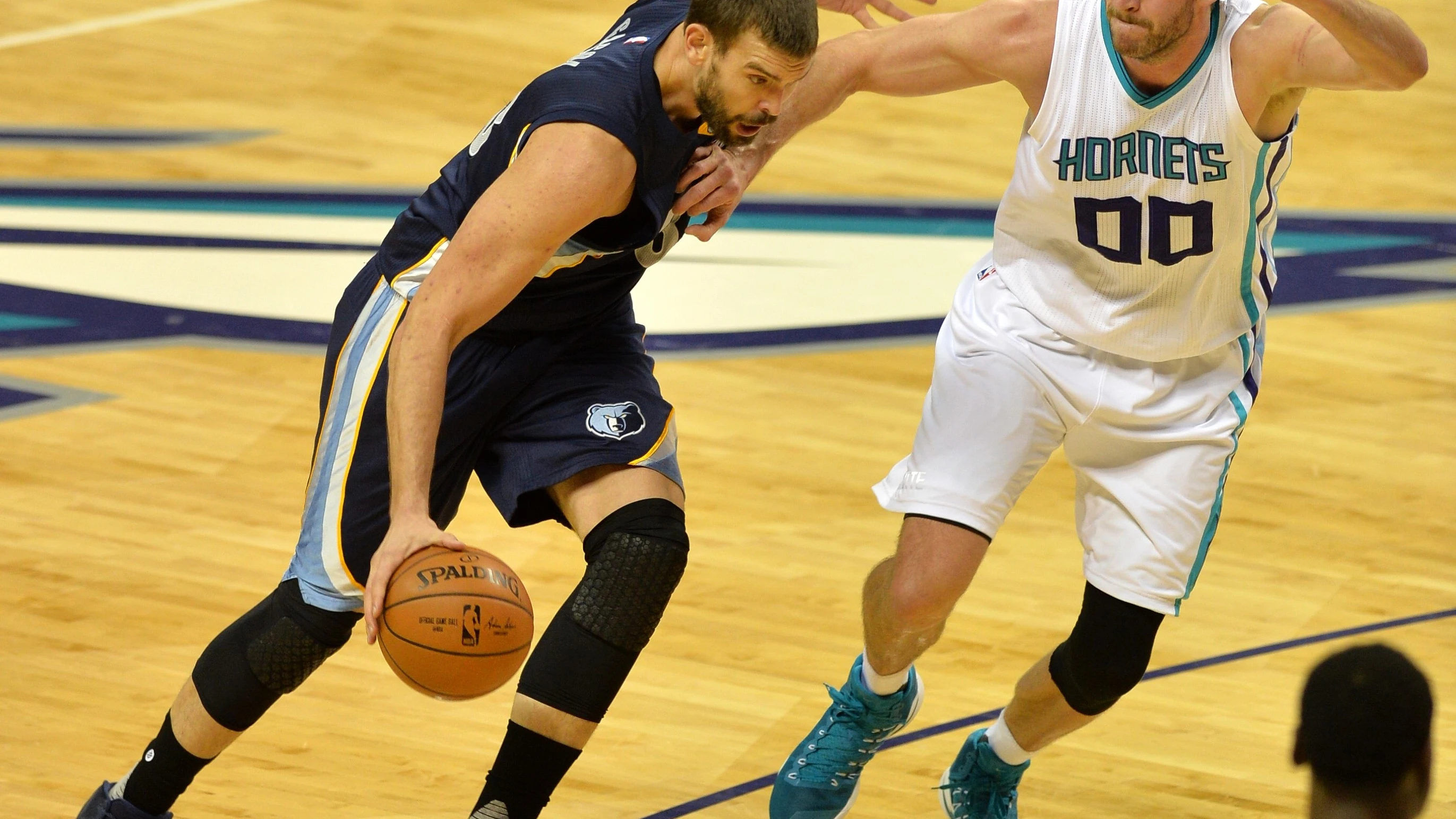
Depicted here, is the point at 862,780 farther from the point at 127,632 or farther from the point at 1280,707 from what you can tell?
the point at 127,632

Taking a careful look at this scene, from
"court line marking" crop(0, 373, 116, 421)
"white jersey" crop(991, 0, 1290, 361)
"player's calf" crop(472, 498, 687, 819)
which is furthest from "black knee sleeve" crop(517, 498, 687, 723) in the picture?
"court line marking" crop(0, 373, 116, 421)

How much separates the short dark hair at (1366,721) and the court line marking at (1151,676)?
204 centimetres

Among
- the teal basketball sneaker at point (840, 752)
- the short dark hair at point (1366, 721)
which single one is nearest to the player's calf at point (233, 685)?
the teal basketball sneaker at point (840, 752)

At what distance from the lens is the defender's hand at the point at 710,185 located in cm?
322

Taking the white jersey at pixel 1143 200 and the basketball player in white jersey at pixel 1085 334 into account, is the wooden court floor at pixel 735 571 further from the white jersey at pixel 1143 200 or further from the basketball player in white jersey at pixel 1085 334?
the white jersey at pixel 1143 200

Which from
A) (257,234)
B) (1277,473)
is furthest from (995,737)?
(257,234)

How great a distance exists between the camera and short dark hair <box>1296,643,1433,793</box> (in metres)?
1.78

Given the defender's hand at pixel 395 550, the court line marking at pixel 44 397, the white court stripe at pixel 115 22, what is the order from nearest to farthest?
the defender's hand at pixel 395 550
the court line marking at pixel 44 397
the white court stripe at pixel 115 22

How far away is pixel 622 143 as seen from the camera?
2.96 meters

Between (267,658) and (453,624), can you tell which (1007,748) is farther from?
(267,658)

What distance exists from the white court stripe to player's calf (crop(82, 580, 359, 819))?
7.20 meters

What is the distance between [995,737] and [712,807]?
0.64 meters

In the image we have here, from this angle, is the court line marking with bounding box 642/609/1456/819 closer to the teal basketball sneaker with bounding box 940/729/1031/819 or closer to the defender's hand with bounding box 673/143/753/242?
the teal basketball sneaker with bounding box 940/729/1031/819

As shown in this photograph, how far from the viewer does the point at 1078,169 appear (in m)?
3.37
